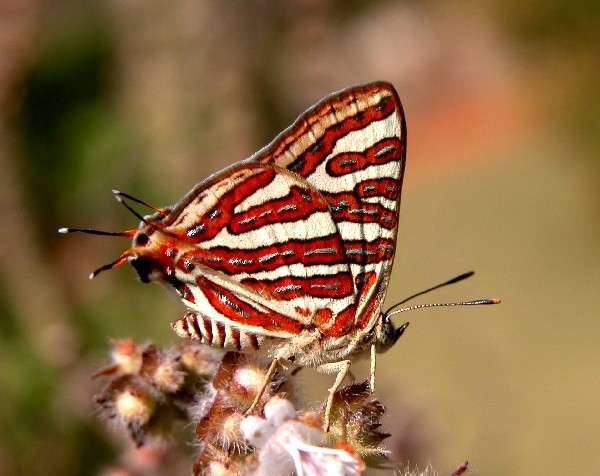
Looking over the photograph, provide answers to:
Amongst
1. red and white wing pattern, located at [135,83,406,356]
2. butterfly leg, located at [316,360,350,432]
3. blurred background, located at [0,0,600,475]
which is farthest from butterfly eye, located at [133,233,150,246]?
blurred background, located at [0,0,600,475]

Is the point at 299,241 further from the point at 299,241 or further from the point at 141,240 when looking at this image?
the point at 141,240

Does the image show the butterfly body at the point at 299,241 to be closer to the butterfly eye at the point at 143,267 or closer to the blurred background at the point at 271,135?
the butterfly eye at the point at 143,267

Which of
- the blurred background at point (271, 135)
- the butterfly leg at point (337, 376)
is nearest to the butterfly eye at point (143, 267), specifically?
the butterfly leg at point (337, 376)

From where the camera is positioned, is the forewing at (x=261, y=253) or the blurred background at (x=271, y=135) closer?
the forewing at (x=261, y=253)

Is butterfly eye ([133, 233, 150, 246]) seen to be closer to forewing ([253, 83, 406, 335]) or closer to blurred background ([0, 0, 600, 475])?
forewing ([253, 83, 406, 335])

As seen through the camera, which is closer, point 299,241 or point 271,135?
point 299,241

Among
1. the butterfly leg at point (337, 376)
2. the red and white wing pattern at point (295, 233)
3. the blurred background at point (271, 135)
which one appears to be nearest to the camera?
the butterfly leg at point (337, 376)

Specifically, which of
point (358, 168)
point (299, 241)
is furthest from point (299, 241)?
point (358, 168)

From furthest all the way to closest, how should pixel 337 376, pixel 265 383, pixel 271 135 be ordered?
pixel 271 135 → pixel 337 376 → pixel 265 383

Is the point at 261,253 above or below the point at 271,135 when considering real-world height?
below
